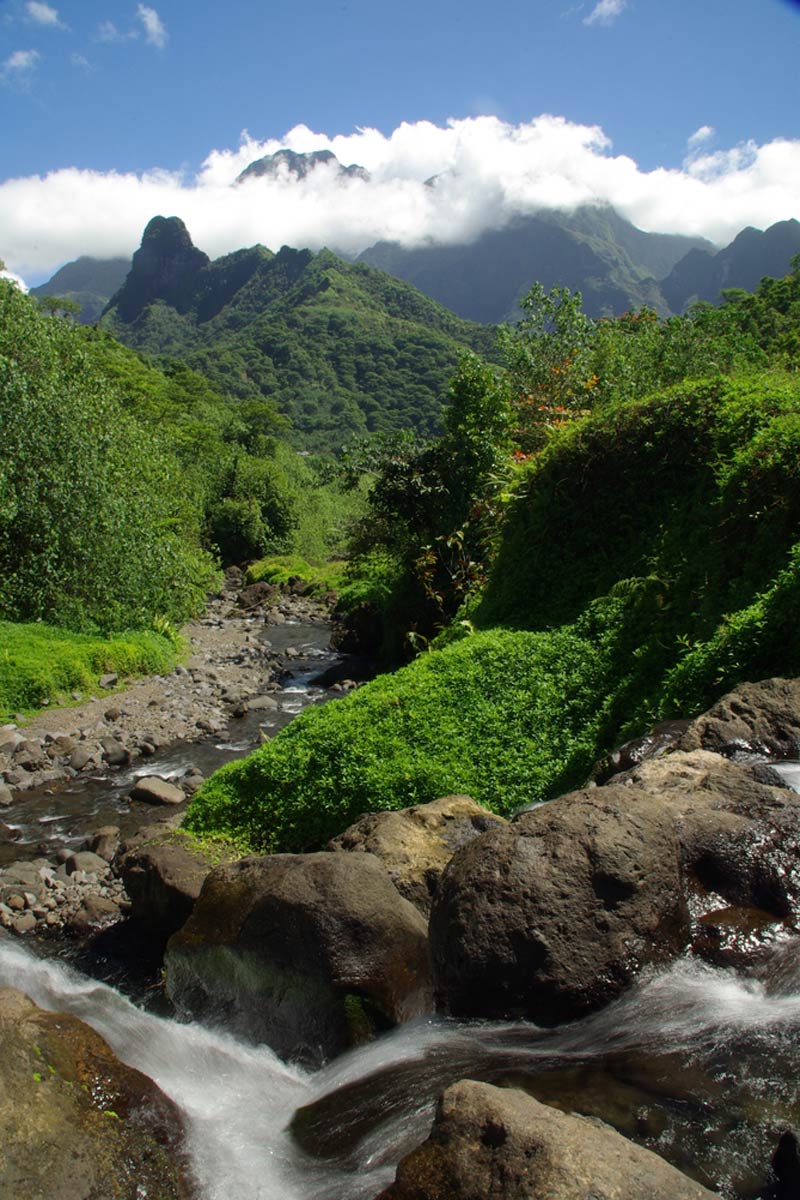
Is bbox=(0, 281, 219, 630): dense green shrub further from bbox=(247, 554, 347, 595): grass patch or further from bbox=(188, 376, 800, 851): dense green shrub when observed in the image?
bbox=(247, 554, 347, 595): grass patch

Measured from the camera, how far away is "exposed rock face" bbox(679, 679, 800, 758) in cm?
729

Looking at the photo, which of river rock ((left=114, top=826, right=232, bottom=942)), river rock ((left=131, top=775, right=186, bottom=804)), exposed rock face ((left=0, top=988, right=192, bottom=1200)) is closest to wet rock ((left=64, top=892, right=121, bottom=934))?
river rock ((left=114, top=826, right=232, bottom=942))

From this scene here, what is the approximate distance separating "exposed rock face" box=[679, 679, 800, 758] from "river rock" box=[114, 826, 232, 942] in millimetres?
4793

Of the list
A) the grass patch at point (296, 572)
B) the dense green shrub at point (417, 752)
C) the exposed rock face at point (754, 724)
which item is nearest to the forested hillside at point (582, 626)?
the dense green shrub at point (417, 752)

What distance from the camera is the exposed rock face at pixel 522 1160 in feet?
10.5

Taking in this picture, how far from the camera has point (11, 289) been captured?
22.1 m

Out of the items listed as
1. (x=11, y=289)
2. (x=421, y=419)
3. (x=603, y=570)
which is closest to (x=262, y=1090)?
(x=603, y=570)

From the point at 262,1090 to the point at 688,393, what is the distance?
1096 cm

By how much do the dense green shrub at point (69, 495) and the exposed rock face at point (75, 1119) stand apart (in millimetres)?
14801

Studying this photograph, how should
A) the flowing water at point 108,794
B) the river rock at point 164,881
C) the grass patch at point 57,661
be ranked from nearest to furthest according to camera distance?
the river rock at point 164,881, the flowing water at point 108,794, the grass patch at point 57,661

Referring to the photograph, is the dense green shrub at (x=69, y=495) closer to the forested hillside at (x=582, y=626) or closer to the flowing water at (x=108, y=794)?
the flowing water at (x=108, y=794)

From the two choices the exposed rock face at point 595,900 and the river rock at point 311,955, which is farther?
the river rock at point 311,955

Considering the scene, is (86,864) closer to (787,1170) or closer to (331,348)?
(787,1170)

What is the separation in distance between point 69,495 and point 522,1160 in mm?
17947
